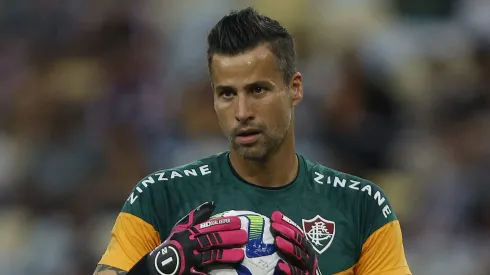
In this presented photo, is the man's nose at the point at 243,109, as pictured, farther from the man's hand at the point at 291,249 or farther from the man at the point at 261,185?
the man's hand at the point at 291,249

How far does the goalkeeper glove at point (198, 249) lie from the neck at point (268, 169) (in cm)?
72

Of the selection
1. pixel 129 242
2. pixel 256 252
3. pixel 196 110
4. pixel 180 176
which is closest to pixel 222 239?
pixel 256 252

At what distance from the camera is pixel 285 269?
12.0 feet

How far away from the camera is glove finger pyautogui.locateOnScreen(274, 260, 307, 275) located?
367 centimetres

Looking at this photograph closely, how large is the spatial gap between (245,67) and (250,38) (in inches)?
6.4

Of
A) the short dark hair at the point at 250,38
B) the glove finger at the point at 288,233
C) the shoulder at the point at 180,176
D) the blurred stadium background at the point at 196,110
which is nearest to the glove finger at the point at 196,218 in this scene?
the glove finger at the point at 288,233

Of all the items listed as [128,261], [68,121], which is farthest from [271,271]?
[68,121]

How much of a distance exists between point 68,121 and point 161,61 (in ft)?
3.41

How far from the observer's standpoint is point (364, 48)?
866 centimetres

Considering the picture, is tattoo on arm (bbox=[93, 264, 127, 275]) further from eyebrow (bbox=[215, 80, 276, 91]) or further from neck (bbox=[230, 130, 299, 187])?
eyebrow (bbox=[215, 80, 276, 91])

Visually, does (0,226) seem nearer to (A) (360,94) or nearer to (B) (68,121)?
(B) (68,121)

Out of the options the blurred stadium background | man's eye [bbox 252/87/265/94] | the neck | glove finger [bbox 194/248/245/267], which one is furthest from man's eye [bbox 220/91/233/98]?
the blurred stadium background

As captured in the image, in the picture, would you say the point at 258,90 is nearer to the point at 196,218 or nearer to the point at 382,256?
the point at 196,218

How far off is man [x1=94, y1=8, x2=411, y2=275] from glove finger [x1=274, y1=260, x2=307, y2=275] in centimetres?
39
